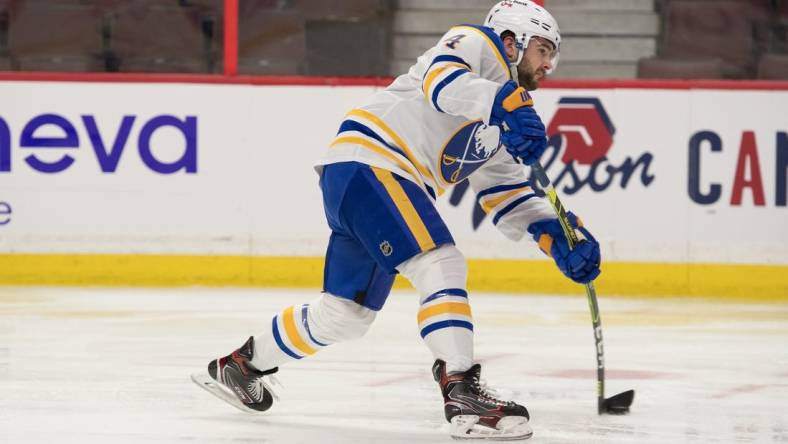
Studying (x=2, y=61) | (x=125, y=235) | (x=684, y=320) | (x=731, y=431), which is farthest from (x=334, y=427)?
(x=2, y=61)

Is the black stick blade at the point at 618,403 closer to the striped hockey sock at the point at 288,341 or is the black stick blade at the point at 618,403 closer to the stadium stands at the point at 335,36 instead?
the striped hockey sock at the point at 288,341

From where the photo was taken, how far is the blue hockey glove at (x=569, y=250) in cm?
337

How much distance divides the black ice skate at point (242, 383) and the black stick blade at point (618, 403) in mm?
822

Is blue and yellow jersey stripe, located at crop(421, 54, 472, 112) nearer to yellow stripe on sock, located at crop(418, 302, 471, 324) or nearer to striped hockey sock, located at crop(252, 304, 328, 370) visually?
yellow stripe on sock, located at crop(418, 302, 471, 324)

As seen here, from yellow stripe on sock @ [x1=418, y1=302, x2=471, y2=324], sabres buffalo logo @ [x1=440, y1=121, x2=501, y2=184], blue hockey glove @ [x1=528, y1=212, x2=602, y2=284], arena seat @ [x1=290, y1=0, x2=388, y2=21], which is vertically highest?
arena seat @ [x1=290, y1=0, x2=388, y2=21]

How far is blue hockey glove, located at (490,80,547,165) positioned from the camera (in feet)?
10.1

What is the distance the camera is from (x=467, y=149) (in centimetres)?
334

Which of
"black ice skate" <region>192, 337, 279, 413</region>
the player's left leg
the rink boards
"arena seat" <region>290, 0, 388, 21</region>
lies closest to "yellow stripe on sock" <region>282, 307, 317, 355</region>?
"black ice skate" <region>192, 337, 279, 413</region>

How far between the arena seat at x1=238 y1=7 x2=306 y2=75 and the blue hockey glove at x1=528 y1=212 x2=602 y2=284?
3.26m

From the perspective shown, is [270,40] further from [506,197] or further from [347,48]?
[506,197]

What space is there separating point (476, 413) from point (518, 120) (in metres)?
0.65

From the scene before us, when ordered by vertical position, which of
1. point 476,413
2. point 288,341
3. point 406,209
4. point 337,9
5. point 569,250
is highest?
point 337,9

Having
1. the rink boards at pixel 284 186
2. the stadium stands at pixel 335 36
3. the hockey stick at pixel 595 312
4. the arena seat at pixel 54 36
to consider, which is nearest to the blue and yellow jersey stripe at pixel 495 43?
the hockey stick at pixel 595 312

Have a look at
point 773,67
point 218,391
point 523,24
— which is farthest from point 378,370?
point 773,67
